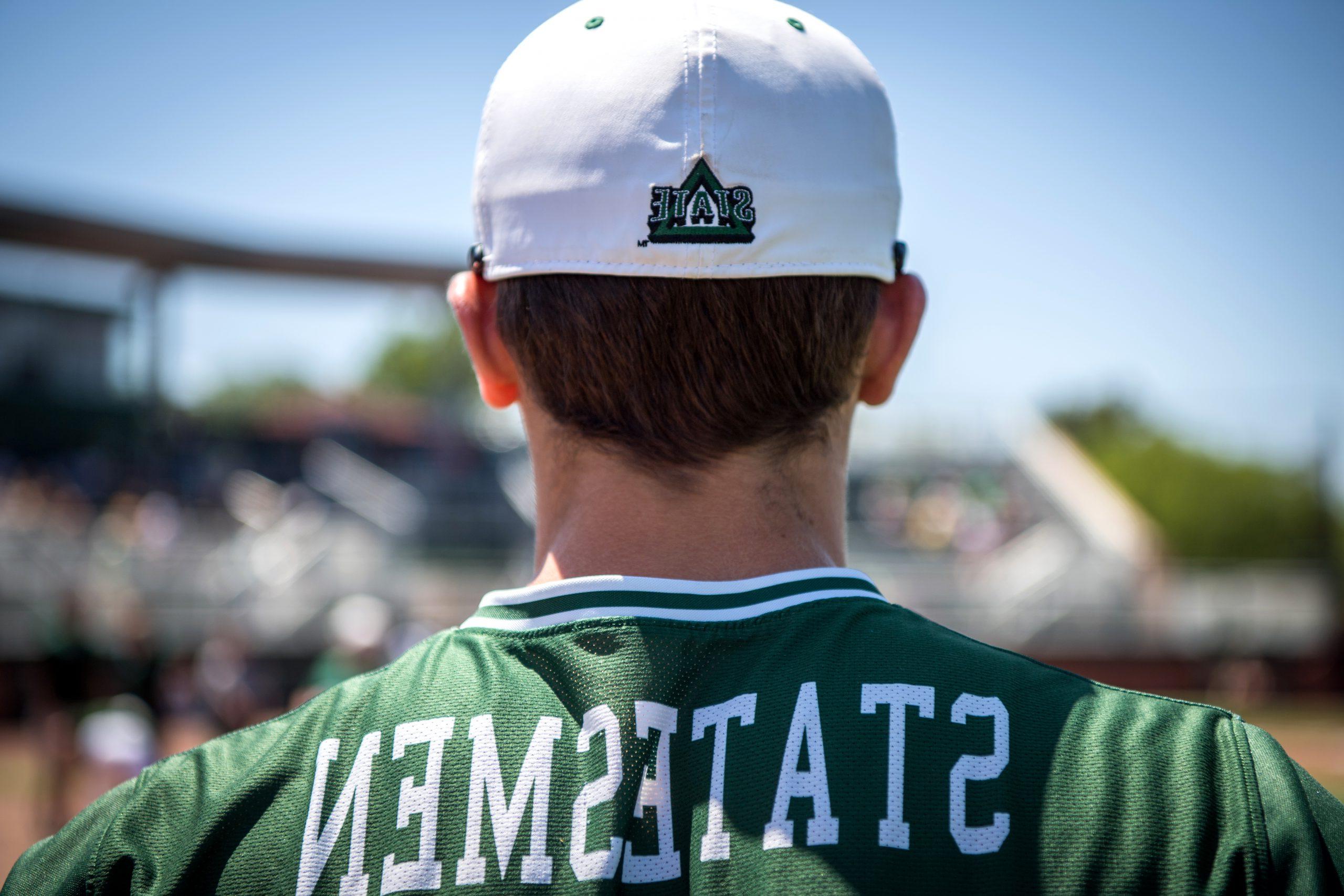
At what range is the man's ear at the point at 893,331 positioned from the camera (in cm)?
140

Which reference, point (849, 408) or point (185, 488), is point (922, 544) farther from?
point (849, 408)

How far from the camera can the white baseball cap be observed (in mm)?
1247

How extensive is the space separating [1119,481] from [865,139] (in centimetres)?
3215

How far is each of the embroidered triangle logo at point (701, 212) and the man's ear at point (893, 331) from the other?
24cm

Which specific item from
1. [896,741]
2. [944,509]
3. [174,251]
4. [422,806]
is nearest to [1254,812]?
[896,741]

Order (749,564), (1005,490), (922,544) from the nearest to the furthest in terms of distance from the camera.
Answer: (749,564)
(922,544)
(1005,490)

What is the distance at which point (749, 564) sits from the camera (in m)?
1.24

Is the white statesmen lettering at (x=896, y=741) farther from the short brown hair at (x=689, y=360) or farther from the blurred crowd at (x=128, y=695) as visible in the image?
the blurred crowd at (x=128, y=695)

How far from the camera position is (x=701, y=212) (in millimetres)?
1259

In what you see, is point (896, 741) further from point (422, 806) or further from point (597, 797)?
point (422, 806)

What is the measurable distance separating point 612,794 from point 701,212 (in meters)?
0.69

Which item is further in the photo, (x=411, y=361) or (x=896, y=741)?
(x=411, y=361)

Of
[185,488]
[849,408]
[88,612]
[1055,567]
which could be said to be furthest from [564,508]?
[185,488]

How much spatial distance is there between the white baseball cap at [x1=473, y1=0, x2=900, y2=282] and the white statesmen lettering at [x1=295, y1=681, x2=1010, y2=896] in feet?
1.76
